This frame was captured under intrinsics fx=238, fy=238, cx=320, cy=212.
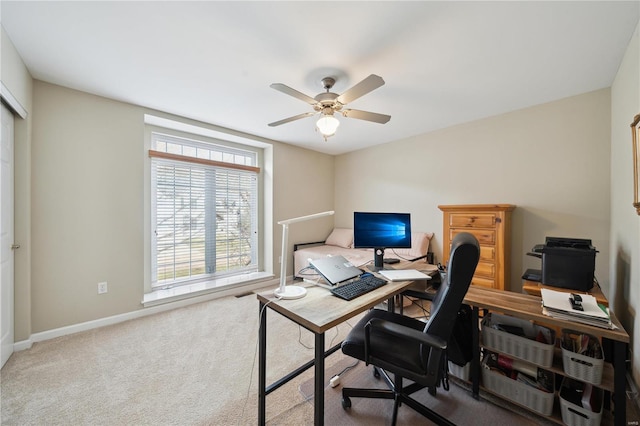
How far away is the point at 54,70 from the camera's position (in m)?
2.13

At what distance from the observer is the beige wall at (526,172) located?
2.45 meters

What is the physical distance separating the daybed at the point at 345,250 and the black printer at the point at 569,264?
4.49 ft

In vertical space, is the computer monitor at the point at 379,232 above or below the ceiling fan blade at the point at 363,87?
below

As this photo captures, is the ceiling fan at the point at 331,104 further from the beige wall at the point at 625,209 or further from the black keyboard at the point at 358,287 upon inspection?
the beige wall at the point at 625,209

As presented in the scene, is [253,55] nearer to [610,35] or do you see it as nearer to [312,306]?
[312,306]

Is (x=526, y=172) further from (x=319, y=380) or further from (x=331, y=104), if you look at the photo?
(x=319, y=380)

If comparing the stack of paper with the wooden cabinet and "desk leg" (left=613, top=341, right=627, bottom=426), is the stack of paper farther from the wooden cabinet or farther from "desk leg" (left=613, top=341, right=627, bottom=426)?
the wooden cabinet

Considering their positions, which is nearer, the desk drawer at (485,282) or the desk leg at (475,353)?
the desk leg at (475,353)

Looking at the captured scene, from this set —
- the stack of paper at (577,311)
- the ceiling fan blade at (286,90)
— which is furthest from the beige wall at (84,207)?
the stack of paper at (577,311)

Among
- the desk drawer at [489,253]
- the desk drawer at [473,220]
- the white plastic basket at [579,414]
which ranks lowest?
the white plastic basket at [579,414]

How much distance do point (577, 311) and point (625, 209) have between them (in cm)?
131

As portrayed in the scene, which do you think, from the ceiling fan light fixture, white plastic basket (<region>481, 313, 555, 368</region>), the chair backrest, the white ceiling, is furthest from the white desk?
the white ceiling

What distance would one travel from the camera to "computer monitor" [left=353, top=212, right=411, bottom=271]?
1952mm

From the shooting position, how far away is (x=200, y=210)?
143 inches
